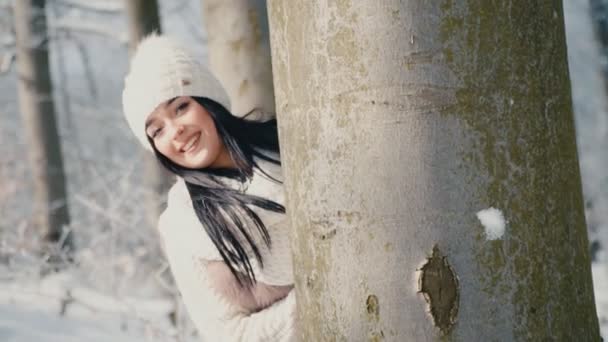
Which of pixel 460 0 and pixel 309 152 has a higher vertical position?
pixel 460 0

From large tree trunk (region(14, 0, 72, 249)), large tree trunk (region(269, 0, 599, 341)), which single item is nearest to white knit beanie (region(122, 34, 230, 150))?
large tree trunk (region(269, 0, 599, 341))

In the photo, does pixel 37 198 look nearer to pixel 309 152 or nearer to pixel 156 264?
pixel 156 264

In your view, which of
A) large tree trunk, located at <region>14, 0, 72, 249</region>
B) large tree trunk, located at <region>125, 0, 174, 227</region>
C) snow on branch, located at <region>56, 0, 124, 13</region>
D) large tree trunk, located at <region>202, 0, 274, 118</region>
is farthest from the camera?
snow on branch, located at <region>56, 0, 124, 13</region>

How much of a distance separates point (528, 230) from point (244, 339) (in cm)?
110

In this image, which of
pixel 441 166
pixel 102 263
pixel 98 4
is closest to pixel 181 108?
pixel 441 166

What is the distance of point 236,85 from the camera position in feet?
9.48

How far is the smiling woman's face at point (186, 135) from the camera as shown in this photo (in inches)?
84.0

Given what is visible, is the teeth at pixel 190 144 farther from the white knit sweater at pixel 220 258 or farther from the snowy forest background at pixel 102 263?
the snowy forest background at pixel 102 263

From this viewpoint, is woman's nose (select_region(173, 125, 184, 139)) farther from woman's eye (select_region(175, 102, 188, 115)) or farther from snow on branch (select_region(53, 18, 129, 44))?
snow on branch (select_region(53, 18, 129, 44))

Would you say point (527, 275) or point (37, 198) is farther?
point (37, 198)

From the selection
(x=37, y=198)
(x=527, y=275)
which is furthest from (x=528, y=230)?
(x=37, y=198)

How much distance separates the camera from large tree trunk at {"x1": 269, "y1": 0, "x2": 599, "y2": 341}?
3.09 feet

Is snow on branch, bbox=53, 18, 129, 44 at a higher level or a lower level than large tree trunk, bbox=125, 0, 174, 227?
higher

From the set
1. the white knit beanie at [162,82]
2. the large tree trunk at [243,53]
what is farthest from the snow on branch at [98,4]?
the white knit beanie at [162,82]
